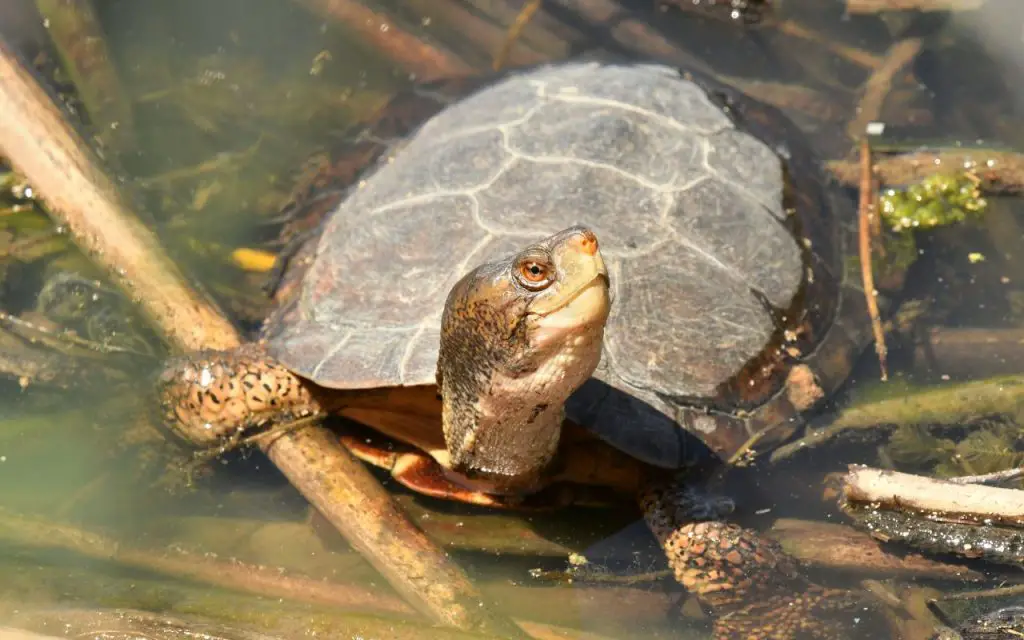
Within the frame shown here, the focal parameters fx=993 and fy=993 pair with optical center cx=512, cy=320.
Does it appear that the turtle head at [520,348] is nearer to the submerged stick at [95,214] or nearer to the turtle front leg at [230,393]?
the turtle front leg at [230,393]

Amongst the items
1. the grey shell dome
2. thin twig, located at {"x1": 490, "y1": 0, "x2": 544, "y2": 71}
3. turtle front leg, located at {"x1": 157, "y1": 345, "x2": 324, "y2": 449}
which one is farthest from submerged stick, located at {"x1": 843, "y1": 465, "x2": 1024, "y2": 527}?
thin twig, located at {"x1": 490, "y1": 0, "x2": 544, "y2": 71}

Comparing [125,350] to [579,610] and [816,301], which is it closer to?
[579,610]

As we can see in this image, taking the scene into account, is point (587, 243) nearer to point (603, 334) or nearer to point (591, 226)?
point (603, 334)

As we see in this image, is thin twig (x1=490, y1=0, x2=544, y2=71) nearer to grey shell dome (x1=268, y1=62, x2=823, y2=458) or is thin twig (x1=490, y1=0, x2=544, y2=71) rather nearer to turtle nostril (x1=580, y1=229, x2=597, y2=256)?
grey shell dome (x1=268, y1=62, x2=823, y2=458)

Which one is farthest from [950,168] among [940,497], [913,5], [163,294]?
[163,294]

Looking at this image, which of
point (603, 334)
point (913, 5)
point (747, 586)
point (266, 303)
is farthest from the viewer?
point (913, 5)

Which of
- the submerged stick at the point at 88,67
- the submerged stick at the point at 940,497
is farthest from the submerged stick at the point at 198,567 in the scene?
the submerged stick at the point at 88,67
